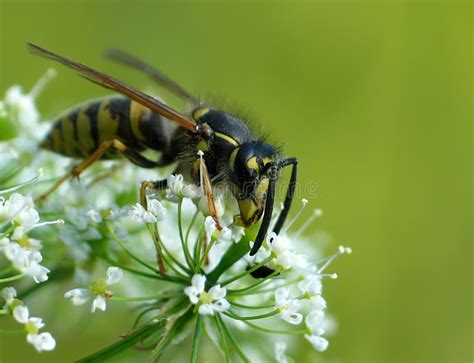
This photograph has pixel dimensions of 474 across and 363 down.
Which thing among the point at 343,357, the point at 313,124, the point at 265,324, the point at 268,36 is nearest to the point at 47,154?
the point at 265,324

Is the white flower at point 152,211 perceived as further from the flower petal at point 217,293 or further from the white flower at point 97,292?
the flower petal at point 217,293

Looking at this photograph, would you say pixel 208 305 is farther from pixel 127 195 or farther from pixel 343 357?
pixel 343 357

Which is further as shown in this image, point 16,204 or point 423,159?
point 423,159

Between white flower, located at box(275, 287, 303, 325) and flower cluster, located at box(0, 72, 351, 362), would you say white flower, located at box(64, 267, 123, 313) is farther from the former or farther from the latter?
white flower, located at box(275, 287, 303, 325)

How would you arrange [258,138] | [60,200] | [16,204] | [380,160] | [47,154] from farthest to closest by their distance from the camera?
[380,160] → [47,154] → [60,200] → [258,138] → [16,204]

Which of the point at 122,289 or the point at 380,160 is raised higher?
the point at 380,160

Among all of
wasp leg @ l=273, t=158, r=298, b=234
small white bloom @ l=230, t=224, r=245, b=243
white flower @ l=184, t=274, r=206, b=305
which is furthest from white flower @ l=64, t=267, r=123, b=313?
wasp leg @ l=273, t=158, r=298, b=234

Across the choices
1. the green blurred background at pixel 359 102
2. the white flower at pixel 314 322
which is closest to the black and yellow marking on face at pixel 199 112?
the white flower at pixel 314 322

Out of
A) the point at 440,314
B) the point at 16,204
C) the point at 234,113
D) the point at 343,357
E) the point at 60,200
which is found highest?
the point at 234,113
